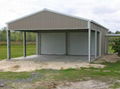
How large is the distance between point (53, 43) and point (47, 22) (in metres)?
6.13

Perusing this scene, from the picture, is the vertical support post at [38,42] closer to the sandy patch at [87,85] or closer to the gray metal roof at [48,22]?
the gray metal roof at [48,22]

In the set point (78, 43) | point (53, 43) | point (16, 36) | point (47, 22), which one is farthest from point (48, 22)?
point (16, 36)

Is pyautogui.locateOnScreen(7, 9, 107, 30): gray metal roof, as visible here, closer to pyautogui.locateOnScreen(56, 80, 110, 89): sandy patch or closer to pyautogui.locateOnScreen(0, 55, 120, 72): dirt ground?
pyautogui.locateOnScreen(0, 55, 120, 72): dirt ground

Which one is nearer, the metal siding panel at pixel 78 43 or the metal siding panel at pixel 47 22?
the metal siding panel at pixel 47 22

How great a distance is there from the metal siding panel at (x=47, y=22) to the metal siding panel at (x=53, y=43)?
565 centimetres

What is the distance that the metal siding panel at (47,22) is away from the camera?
42.4 ft

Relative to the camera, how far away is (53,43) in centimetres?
1942

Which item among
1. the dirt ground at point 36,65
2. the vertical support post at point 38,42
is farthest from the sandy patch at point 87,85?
the vertical support post at point 38,42

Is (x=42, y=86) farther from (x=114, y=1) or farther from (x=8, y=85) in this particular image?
(x=114, y=1)

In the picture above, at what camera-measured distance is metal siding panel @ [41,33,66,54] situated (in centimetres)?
1911

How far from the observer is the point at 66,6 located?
1723 cm

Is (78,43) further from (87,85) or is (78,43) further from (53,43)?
(87,85)

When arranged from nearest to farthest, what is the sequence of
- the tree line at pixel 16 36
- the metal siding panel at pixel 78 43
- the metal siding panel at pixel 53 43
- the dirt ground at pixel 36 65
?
1. the dirt ground at pixel 36 65
2. the metal siding panel at pixel 78 43
3. the metal siding panel at pixel 53 43
4. the tree line at pixel 16 36

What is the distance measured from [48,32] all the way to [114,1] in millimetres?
6254
